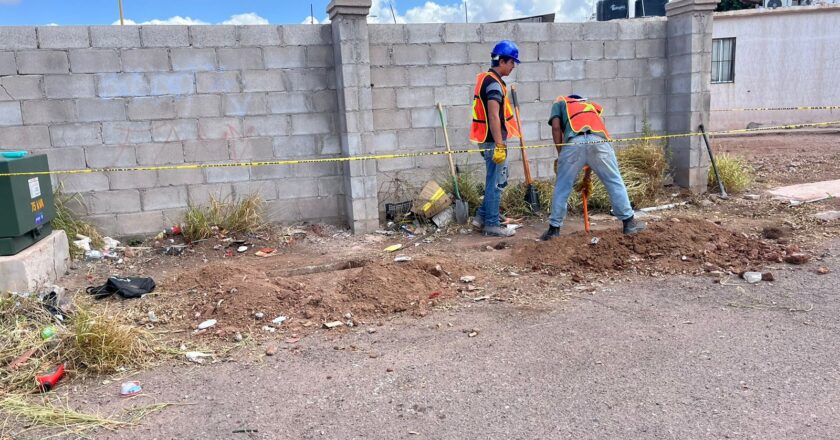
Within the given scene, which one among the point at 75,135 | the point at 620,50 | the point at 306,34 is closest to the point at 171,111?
the point at 75,135

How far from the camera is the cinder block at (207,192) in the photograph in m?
6.95

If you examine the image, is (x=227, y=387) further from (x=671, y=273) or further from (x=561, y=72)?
(x=561, y=72)

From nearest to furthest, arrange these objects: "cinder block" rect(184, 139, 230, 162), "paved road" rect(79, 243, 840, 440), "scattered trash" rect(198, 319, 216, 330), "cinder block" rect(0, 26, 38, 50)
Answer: "paved road" rect(79, 243, 840, 440), "scattered trash" rect(198, 319, 216, 330), "cinder block" rect(0, 26, 38, 50), "cinder block" rect(184, 139, 230, 162)

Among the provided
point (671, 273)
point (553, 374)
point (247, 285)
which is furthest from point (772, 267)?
point (247, 285)

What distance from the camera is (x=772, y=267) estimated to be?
5.27m

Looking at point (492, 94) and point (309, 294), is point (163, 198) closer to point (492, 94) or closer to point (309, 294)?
point (309, 294)

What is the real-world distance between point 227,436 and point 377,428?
0.72m

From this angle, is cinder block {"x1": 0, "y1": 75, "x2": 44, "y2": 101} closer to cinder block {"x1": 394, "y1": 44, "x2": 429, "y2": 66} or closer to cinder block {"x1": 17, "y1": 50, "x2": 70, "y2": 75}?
cinder block {"x1": 17, "y1": 50, "x2": 70, "y2": 75}

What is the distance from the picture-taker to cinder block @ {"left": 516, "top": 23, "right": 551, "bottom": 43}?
7.80m

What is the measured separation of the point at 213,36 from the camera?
6.71 m

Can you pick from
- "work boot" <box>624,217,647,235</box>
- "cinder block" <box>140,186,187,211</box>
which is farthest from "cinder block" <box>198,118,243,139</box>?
"work boot" <box>624,217,647,235</box>

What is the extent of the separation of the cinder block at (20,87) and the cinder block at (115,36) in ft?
2.21

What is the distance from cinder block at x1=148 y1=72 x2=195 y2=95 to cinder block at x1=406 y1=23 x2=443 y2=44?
2.48m

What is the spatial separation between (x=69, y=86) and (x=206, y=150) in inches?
57.1
